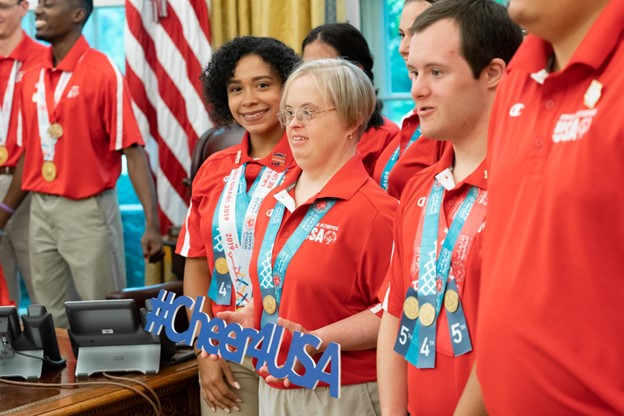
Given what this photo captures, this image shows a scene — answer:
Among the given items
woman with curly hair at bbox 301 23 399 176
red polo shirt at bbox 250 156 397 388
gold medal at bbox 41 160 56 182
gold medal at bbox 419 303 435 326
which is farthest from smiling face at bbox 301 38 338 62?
gold medal at bbox 41 160 56 182

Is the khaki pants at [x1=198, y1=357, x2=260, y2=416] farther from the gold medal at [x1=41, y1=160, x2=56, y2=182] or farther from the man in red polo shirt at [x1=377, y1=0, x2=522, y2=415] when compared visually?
the gold medal at [x1=41, y1=160, x2=56, y2=182]

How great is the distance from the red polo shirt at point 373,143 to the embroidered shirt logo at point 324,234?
0.67 metres

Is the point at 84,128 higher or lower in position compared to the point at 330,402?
higher

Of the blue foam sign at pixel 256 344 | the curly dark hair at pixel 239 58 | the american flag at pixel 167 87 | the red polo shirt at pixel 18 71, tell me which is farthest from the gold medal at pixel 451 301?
the american flag at pixel 167 87

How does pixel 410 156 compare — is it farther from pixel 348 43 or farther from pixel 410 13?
pixel 348 43

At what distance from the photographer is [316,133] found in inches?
91.0

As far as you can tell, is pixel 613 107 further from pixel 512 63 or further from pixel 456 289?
pixel 456 289

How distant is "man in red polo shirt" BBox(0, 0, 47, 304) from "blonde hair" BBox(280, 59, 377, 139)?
103 inches

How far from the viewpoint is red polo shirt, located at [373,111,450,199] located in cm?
245

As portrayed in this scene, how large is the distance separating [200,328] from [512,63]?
→ 112 centimetres

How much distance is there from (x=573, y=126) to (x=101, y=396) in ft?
6.17

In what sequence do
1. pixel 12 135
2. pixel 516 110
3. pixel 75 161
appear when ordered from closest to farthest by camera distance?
pixel 516 110 → pixel 75 161 → pixel 12 135

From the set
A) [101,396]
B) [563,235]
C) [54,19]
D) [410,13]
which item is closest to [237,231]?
[101,396]

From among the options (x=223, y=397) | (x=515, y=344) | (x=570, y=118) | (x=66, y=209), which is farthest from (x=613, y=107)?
(x=66, y=209)
